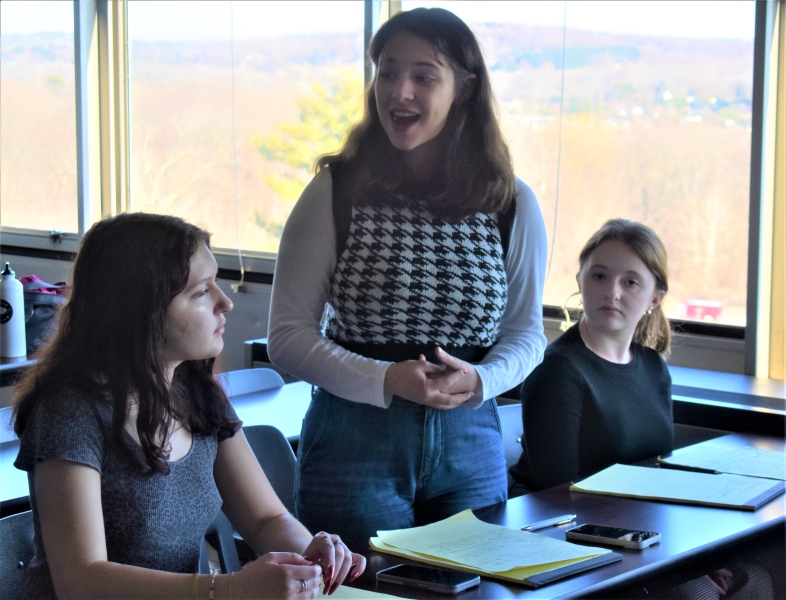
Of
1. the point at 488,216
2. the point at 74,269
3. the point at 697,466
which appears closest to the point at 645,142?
the point at 697,466

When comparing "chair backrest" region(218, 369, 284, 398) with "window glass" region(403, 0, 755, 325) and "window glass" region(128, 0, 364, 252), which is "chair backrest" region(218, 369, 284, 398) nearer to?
"window glass" region(403, 0, 755, 325)

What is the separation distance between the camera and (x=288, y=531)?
140cm

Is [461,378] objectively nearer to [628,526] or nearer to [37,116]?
[628,526]

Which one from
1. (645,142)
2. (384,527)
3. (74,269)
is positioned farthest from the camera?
(645,142)

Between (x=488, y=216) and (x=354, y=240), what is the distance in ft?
0.84

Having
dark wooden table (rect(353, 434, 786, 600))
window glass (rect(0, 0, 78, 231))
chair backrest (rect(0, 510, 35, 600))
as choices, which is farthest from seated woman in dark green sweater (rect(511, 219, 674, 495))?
window glass (rect(0, 0, 78, 231))

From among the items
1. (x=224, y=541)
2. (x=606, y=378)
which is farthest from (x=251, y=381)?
(x=606, y=378)

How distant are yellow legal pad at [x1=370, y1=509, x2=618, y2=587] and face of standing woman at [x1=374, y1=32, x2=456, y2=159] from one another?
26.1 inches

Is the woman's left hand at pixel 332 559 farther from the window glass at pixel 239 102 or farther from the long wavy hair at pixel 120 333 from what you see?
the window glass at pixel 239 102

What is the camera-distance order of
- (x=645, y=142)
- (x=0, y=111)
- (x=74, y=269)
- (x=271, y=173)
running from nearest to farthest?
(x=74, y=269) < (x=645, y=142) < (x=271, y=173) < (x=0, y=111)

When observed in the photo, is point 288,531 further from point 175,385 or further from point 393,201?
point 393,201

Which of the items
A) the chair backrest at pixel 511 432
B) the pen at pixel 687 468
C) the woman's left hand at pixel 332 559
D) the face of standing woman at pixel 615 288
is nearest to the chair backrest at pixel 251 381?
the chair backrest at pixel 511 432

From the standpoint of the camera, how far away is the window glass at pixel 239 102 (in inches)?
163

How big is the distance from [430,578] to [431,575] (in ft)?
0.04
